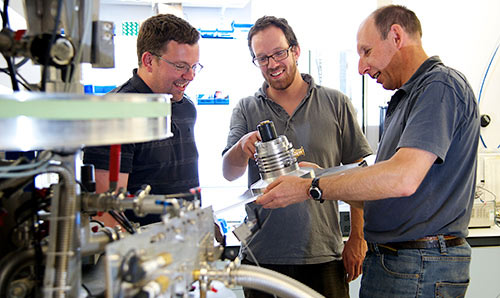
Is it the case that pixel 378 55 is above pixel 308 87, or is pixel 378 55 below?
above

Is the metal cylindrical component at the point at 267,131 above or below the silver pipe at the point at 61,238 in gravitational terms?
above

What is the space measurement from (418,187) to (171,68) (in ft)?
3.16

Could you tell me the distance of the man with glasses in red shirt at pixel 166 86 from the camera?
1.56 metres

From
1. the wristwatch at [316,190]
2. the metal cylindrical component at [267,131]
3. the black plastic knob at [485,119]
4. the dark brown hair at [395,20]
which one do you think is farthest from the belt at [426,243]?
the black plastic knob at [485,119]

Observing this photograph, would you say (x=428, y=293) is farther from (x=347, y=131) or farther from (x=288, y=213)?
Answer: (x=347, y=131)

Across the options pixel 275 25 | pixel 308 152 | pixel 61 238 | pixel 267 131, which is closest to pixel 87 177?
pixel 61 238

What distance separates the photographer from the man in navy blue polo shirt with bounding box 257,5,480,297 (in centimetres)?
126

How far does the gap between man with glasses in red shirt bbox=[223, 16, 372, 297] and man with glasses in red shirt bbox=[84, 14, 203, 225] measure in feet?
0.71

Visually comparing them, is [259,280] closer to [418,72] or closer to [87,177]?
[87,177]

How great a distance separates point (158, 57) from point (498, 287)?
82.5 inches

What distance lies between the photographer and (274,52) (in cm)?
186

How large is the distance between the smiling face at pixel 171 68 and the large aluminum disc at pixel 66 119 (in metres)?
1.12

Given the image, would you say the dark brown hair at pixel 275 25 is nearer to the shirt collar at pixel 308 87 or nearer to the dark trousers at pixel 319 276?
the shirt collar at pixel 308 87

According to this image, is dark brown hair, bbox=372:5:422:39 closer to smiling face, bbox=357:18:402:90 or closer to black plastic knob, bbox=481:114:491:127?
smiling face, bbox=357:18:402:90
